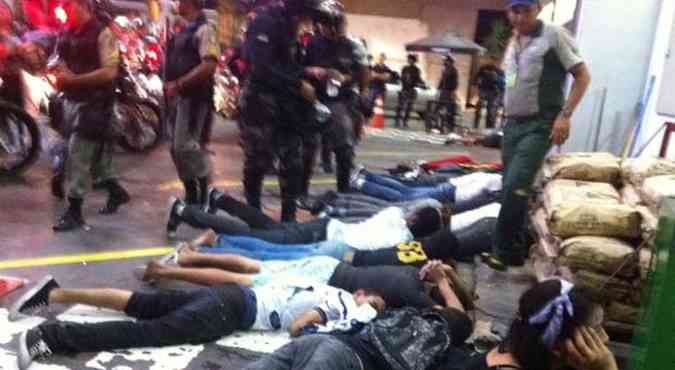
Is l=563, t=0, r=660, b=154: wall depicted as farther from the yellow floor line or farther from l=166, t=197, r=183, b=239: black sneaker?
the yellow floor line

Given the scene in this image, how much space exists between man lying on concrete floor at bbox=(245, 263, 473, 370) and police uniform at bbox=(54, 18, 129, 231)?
2.86 metres

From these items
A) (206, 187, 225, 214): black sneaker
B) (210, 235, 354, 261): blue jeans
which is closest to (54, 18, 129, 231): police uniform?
(206, 187, 225, 214): black sneaker

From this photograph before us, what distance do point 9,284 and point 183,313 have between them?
1.31 m

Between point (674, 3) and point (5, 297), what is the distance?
6.24 meters

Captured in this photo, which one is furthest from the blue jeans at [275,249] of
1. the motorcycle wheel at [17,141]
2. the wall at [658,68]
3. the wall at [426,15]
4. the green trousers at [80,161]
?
the wall at [426,15]

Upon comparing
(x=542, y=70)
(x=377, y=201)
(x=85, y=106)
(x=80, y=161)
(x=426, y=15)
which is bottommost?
(x=377, y=201)

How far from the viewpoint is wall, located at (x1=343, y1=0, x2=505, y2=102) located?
23.2m

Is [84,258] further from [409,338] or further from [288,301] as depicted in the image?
[409,338]

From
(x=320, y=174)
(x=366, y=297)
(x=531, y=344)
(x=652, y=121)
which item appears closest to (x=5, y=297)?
(x=366, y=297)

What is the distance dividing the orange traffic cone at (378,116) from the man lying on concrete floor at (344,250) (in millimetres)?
11146

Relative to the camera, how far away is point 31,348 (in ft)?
9.83

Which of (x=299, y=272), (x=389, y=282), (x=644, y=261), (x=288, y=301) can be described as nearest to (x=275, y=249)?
(x=299, y=272)

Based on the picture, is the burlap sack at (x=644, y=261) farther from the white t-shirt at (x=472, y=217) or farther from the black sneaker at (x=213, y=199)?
the black sneaker at (x=213, y=199)

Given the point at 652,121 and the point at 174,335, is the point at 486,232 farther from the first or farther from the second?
the point at 652,121
